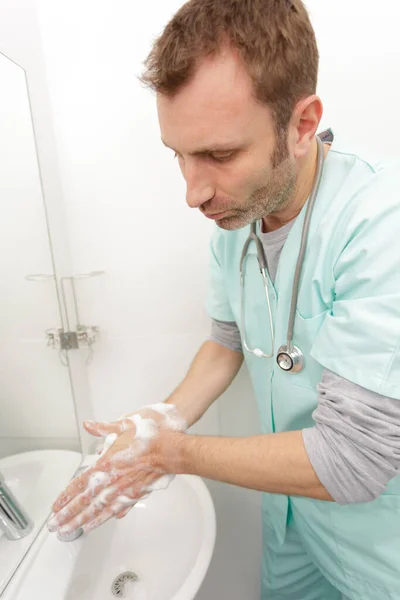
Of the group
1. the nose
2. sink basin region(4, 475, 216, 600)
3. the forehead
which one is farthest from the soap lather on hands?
the forehead

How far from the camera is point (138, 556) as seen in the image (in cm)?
97

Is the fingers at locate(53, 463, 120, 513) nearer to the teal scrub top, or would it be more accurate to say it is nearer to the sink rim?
the sink rim

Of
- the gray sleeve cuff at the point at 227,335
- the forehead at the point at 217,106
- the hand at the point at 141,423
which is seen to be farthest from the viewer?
the gray sleeve cuff at the point at 227,335

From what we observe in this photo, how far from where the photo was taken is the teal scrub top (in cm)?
58

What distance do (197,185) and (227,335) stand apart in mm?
471

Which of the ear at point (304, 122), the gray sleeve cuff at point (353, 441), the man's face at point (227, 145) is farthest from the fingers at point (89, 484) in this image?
the ear at point (304, 122)

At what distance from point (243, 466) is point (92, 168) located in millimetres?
830

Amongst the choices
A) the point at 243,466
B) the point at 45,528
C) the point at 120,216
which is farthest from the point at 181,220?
the point at 45,528

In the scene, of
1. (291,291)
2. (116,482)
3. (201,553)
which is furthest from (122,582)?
(291,291)

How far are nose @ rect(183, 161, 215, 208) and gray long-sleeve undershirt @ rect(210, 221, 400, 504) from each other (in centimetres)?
36

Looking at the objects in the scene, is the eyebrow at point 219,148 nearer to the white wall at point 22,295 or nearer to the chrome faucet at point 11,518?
the white wall at point 22,295

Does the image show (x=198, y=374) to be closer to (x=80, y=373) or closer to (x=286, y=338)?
(x=286, y=338)

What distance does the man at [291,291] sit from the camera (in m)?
0.58

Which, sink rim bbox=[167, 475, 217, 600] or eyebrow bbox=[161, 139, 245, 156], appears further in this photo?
sink rim bbox=[167, 475, 217, 600]
